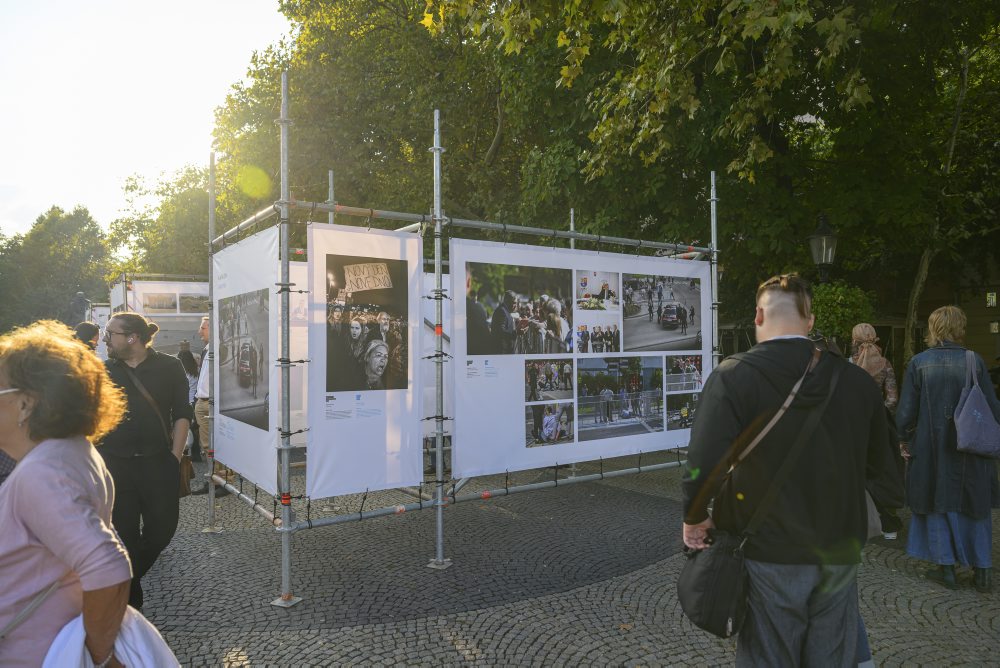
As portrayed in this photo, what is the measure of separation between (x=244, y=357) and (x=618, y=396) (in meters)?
3.32

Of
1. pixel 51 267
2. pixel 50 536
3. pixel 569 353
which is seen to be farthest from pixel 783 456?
pixel 51 267

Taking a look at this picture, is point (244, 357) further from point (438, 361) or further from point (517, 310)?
point (517, 310)

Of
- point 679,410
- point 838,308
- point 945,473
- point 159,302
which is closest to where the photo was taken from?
point 945,473

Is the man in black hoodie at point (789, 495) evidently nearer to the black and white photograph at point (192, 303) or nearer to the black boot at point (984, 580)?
the black boot at point (984, 580)

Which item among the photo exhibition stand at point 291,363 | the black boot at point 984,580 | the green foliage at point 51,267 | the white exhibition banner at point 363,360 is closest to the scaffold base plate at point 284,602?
the photo exhibition stand at point 291,363

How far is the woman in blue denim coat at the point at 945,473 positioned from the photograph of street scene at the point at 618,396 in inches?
85.4

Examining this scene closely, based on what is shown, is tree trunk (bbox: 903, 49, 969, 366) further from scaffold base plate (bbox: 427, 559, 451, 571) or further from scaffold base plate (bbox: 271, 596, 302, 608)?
scaffold base plate (bbox: 271, 596, 302, 608)

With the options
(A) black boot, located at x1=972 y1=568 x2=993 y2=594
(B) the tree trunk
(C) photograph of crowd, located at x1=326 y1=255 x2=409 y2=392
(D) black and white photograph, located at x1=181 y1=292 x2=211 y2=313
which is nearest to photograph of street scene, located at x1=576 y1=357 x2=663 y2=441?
(C) photograph of crowd, located at x1=326 y1=255 x2=409 y2=392

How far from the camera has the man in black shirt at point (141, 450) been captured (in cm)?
418

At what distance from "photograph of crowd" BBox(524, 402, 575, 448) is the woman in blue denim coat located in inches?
101

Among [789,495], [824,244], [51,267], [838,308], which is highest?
[51,267]

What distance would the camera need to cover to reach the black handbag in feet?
8.20

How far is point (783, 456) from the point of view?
2529 mm

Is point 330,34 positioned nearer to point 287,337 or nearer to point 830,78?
point 830,78
